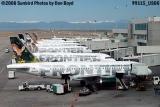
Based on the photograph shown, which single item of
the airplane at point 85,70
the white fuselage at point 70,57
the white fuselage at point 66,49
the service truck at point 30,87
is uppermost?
the white fuselage at point 66,49

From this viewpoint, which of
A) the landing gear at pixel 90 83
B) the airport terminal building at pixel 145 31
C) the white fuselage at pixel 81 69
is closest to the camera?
the landing gear at pixel 90 83

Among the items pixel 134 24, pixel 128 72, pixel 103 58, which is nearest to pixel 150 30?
pixel 134 24

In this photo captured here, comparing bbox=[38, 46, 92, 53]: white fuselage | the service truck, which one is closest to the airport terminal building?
bbox=[38, 46, 92, 53]: white fuselage

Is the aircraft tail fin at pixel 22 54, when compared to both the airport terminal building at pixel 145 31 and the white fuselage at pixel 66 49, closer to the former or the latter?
the white fuselage at pixel 66 49

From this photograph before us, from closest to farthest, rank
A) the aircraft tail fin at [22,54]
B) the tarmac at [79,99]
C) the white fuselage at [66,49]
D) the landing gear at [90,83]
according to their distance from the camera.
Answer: the tarmac at [79,99], the landing gear at [90,83], the aircraft tail fin at [22,54], the white fuselage at [66,49]

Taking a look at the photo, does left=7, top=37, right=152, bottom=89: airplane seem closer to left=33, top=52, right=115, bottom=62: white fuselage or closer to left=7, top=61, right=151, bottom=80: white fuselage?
left=7, top=61, right=151, bottom=80: white fuselage

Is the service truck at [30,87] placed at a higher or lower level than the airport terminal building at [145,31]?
lower

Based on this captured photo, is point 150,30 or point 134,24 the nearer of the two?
point 150,30

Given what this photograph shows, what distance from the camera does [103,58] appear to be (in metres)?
77.3

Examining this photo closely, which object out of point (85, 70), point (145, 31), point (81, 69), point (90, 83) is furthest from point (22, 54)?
point (145, 31)

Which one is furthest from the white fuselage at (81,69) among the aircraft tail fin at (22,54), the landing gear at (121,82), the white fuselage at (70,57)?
the white fuselage at (70,57)

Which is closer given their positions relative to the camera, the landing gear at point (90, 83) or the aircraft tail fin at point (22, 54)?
the landing gear at point (90, 83)

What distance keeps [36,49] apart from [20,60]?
31617 millimetres

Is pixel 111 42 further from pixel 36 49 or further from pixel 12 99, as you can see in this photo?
pixel 12 99
